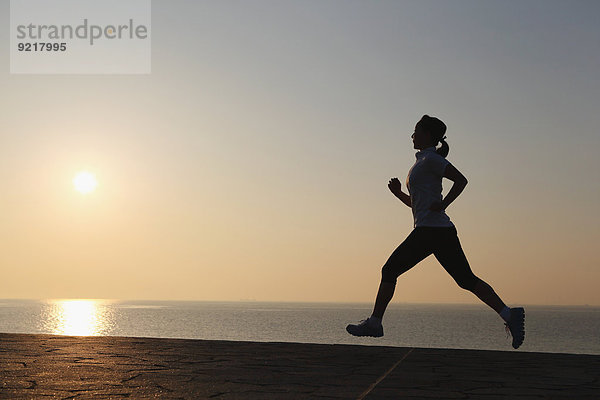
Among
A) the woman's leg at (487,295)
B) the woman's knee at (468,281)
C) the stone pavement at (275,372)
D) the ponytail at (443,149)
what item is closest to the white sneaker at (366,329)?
the stone pavement at (275,372)

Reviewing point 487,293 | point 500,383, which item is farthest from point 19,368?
point 487,293

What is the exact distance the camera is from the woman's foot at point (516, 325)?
6.38 meters

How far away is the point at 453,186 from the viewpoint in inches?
259

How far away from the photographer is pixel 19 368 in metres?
5.15

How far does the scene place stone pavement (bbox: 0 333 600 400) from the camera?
4.24 metres

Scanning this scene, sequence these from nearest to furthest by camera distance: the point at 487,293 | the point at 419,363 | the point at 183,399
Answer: the point at 183,399 → the point at 419,363 → the point at 487,293

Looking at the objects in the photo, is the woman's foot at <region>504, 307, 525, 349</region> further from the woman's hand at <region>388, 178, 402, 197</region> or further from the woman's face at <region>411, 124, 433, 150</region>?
the woman's face at <region>411, 124, 433, 150</region>

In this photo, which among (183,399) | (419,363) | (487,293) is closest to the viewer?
(183,399)

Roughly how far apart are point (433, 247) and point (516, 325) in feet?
3.20

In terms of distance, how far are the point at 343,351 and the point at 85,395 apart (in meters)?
3.08

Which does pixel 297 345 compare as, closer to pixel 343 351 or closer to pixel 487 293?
pixel 343 351

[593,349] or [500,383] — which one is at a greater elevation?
[593,349]

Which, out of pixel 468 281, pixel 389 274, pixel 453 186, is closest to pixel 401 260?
pixel 389 274

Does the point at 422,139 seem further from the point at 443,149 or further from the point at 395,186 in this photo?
the point at 395,186
